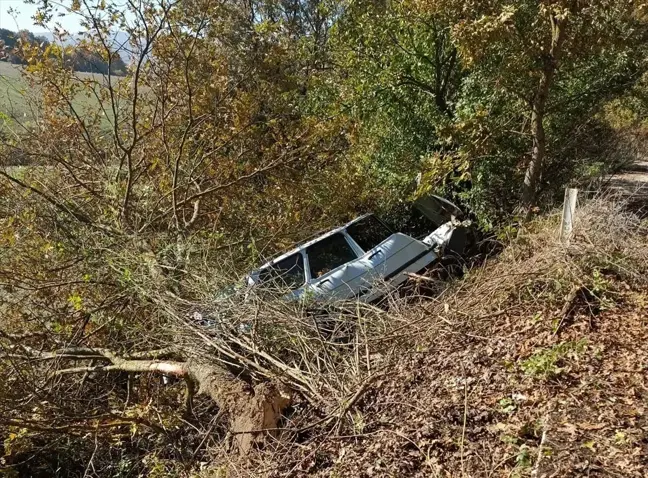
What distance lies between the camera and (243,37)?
13242mm

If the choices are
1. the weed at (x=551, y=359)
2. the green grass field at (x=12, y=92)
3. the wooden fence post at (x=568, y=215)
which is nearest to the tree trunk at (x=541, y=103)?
the wooden fence post at (x=568, y=215)

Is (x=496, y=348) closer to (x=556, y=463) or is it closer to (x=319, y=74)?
(x=556, y=463)

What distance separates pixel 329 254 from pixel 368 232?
881mm

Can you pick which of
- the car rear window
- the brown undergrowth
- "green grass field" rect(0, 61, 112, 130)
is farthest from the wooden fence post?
"green grass field" rect(0, 61, 112, 130)

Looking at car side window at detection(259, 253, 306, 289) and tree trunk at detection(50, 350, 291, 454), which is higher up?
car side window at detection(259, 253, 306, 289)

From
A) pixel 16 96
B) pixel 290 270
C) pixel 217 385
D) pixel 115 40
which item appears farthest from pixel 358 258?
pixel 16 96

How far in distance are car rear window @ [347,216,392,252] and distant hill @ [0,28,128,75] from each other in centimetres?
455

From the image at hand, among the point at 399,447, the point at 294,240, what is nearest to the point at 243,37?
the point at 294,240

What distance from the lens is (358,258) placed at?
322 inches

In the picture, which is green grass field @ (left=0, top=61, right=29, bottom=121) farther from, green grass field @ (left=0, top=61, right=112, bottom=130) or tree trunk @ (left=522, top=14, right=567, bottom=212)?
tree trunk @ (left=522, top=14, right=567, bottom=212)

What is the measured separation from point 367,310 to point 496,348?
5.27 ft

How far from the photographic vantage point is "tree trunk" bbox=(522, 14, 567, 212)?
7.46 meters

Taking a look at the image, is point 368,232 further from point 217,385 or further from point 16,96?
point 16,96

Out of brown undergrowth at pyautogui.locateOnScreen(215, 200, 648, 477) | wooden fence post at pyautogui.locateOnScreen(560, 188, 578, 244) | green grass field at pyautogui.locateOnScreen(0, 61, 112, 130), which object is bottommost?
brown undergrowth at pyautogui.locateOnScreen(215, 200, 648, 477)
